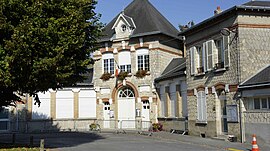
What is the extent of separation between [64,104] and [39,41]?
61.9ft

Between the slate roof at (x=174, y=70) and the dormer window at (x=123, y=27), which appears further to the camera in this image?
the dormer window at (x=123, y=27)

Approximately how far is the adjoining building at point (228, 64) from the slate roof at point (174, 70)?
3.61 meters

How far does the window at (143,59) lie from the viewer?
2939cm

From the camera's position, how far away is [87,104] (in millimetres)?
31422

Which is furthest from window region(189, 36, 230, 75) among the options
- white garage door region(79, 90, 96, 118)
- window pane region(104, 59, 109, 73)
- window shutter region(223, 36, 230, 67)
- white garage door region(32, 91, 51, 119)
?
white garage door region(32, 91, 51, 119)

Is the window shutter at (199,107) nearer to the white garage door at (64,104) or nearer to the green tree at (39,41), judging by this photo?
the green tree at (39,41)

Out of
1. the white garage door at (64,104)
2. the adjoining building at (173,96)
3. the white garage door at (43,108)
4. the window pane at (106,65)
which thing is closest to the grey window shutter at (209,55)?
the adjoining building at (173,96)

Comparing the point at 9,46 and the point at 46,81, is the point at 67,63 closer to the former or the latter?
the point at 46,81

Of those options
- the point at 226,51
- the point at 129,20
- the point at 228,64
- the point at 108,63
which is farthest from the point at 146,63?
the point at 228,64

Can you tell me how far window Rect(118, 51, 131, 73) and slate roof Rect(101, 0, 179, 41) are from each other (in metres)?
1.68

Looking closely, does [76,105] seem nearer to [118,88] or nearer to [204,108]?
[118,88]

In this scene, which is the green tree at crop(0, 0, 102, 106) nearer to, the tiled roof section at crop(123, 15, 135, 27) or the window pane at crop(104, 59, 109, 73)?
the tiled roof section at crop(123, 15, 135, 27)

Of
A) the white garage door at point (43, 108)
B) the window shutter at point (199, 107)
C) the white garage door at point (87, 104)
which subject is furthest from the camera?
the white garage door at point (87, 104)

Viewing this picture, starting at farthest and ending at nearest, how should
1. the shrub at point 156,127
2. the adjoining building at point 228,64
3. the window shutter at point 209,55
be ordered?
the shrub at point 156,127, the window shutter at point 209,55, the adjoining building at point 228,64
